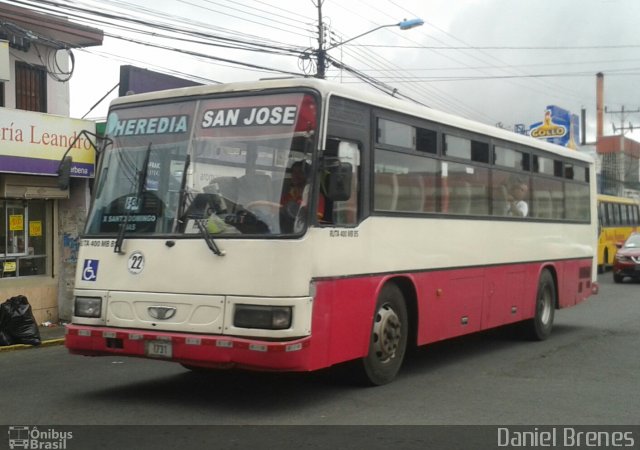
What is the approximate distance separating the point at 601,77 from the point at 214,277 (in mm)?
69691

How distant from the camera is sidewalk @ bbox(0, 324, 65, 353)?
38.2ft

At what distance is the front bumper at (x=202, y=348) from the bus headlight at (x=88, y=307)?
0.13 meters

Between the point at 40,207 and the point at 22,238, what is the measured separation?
27.8 inches

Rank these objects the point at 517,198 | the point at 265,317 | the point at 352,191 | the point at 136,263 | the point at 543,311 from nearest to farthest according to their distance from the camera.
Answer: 1. the point at 265,317
2. the point at 136,263
3. the point at 352,191
4. the point at 517,198
5. the point at 543,311

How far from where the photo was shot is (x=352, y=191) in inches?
292

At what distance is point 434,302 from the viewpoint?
28.9 ft

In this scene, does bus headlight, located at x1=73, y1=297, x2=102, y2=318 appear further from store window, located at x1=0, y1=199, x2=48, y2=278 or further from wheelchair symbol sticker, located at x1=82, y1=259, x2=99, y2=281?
store window, located at x1=0, y1=199, x2=48, y2=278

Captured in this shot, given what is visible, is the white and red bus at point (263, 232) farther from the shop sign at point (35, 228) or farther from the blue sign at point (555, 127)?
the blue sign at point (555, 127)

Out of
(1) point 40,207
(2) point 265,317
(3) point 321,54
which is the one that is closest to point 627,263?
(3) point 321,54

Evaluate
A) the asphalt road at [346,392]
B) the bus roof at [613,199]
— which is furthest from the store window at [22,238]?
the bus roof at [613,199]

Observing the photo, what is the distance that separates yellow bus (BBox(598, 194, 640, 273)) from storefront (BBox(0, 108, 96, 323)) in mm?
20331

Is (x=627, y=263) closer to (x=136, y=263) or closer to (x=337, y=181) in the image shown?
(x=337, y=181)

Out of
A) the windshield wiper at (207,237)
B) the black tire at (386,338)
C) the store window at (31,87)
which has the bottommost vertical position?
the black tire at (386,338)

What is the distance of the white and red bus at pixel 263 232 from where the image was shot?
21.7 ft
